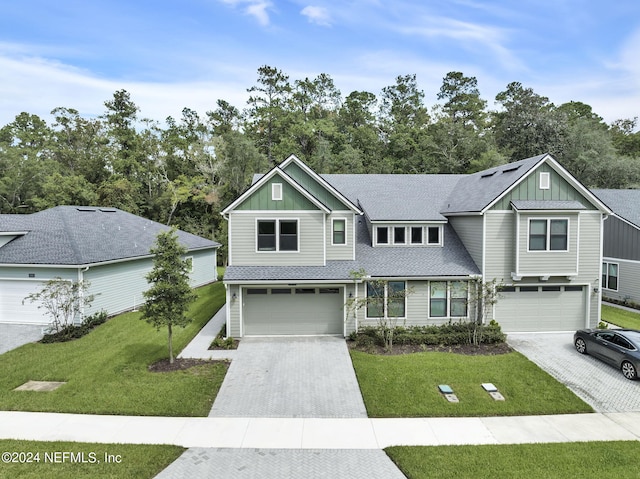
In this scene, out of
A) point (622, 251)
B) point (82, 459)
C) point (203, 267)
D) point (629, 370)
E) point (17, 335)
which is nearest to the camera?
A: point (82, 459)

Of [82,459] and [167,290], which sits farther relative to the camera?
[167,290]

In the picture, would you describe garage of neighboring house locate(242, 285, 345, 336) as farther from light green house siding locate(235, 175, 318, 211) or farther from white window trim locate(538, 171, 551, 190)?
white window trim locate(538, 171, 551, 190)

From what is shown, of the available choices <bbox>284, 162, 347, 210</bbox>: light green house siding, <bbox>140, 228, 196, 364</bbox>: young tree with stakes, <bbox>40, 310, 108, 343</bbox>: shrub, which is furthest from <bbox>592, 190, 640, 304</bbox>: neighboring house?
<bbox>40, 310, 108, 343</bbox>: shrub

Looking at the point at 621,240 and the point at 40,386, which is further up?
the point at 621,240

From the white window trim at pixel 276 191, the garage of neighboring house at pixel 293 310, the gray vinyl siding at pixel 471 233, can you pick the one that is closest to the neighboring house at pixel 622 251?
the gray vinyl siding at pixel 471 233

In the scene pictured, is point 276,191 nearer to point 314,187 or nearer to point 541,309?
point 314,187

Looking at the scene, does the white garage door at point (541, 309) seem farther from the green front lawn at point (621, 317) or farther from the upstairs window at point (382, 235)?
the upstairs window at point (382, 235)

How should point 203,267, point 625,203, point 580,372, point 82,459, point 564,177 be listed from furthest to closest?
point 203,267, point 625,203, point 564,177, point 580,372, point 82,459

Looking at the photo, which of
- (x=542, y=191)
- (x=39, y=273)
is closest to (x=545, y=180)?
(x=542, y=191)
